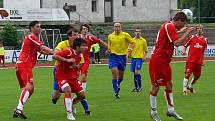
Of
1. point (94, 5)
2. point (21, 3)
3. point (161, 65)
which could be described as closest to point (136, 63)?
point (161, 65)

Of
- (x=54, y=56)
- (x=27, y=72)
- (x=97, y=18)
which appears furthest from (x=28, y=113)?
(x=97, y=18)

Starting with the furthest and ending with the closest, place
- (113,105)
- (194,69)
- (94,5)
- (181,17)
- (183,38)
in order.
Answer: (94,5) < (194,69) < (113,105) < (181,17) < (183,38)

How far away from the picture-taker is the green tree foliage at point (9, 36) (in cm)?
5488

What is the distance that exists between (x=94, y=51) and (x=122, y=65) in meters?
29.0

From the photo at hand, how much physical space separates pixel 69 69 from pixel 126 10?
221 feet

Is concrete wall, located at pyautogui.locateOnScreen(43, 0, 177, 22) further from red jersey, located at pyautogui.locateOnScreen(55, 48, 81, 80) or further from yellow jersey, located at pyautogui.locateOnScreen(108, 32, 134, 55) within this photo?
red jersey, located at pyautogui.locateOnScreen(55, 48, 81, 80)

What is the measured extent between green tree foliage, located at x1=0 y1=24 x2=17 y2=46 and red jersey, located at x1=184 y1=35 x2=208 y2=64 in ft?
113

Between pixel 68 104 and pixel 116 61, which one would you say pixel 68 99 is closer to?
pixel 68 104

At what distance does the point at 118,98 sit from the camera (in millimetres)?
19953

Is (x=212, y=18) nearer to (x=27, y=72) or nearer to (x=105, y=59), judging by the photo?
(x=105, y=59)

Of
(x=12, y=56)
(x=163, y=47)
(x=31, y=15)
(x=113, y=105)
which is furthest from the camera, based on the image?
(x=31, y=15)

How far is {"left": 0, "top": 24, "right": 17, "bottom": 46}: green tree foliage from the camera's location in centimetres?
5488

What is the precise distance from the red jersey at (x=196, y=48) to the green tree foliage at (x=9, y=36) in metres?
34.5

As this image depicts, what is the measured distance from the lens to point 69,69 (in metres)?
14.6
